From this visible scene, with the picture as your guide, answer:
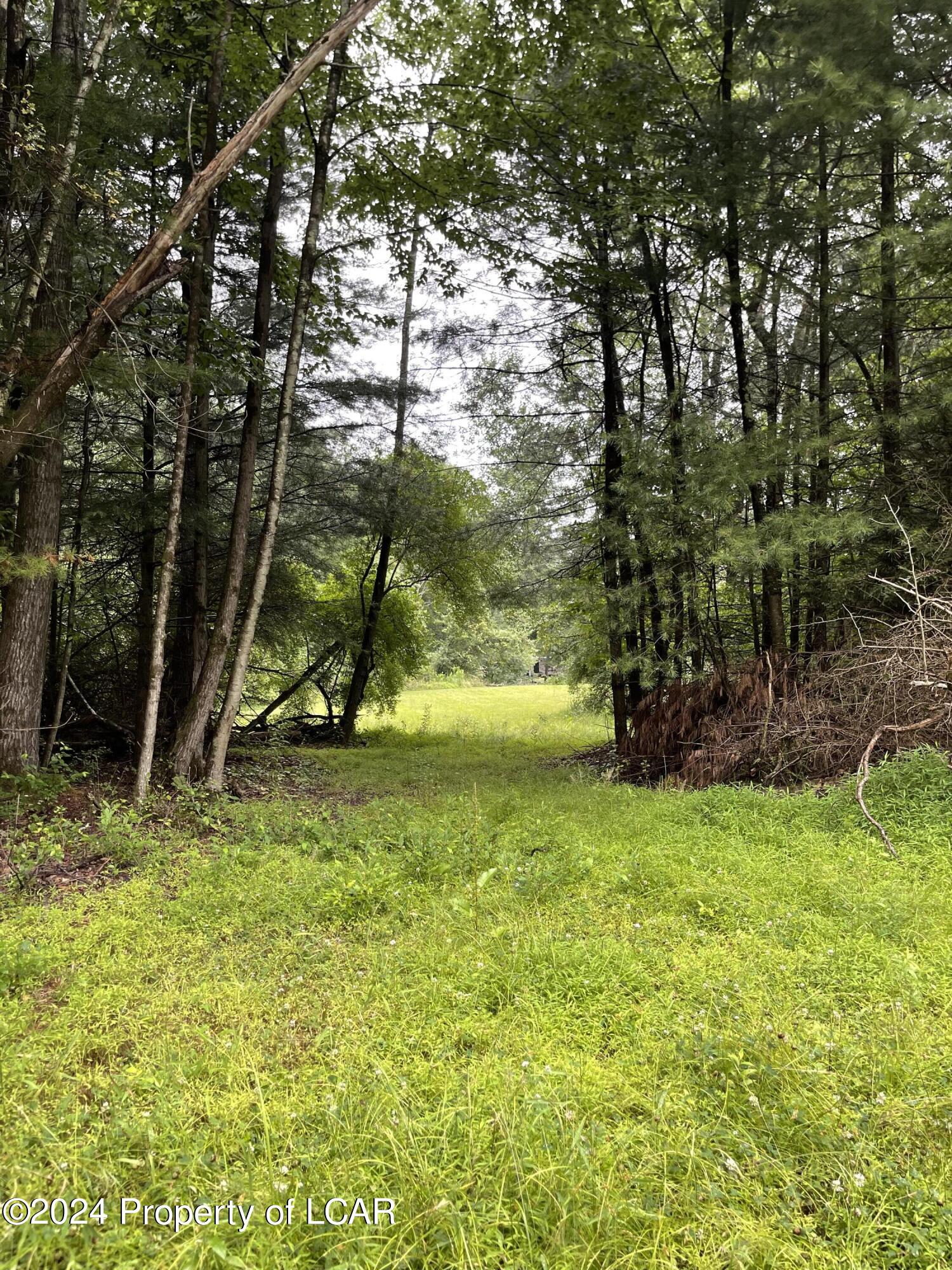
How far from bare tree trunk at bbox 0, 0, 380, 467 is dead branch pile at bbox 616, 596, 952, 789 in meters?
6.13

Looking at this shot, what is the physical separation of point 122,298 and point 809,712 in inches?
279

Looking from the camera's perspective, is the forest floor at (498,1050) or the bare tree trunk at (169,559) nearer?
the forest floor at (498,1050)

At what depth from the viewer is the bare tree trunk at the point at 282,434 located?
6738mm

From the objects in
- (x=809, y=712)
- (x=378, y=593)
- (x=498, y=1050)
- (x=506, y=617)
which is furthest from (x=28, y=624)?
(x=506, y=617)

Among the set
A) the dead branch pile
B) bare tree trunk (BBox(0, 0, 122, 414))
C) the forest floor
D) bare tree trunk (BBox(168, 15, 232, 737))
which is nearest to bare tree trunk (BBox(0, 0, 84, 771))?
bare tree trunk (BBox(0, 0, 122, 414))

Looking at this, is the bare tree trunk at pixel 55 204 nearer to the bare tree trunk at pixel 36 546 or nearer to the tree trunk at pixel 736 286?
the bare tree trunk at pixel 36 546

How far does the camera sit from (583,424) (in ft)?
36.6

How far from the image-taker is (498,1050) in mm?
2396

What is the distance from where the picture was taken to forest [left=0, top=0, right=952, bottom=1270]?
189 centimetres

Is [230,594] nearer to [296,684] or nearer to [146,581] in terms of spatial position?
[146,581]

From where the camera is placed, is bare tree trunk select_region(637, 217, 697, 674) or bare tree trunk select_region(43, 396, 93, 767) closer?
bare tree trunk select_region(43, 396, 93, 767)

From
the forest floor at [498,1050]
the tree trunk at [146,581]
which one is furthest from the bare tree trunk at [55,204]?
the forest floor at [498,1050]

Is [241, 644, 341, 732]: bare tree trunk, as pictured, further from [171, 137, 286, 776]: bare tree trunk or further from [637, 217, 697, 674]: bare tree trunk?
[637, 217, 697, 674]: bare tree trunk

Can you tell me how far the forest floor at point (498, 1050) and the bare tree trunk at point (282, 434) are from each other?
6.67ft
